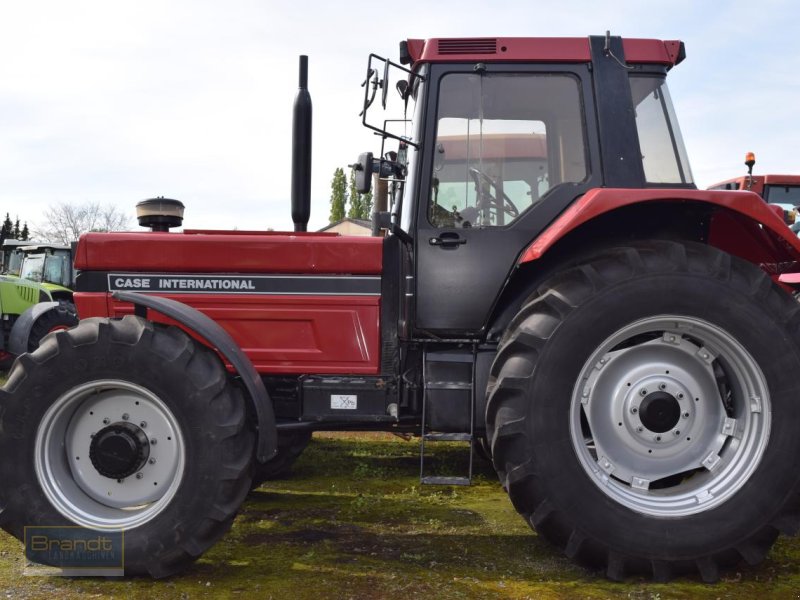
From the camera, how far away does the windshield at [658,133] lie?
11.4ft

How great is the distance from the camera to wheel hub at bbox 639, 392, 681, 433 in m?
3.17

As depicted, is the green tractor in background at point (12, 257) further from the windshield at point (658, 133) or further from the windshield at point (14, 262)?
the windshield at point (658, 133)

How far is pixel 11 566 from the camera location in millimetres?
3166

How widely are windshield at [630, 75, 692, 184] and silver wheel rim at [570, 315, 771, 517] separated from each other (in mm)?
813

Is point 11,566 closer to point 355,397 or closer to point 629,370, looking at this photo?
point 355,397

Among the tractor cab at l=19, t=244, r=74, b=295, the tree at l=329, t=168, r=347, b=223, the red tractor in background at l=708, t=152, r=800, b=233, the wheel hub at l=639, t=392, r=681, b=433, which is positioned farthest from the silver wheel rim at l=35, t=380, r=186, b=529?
the tree at l=329, t=168, r=347, b=223

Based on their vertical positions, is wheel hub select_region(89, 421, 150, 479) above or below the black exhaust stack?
below

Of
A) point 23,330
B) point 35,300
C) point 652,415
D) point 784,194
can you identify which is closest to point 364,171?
point 652,415

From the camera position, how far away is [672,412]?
3176mm

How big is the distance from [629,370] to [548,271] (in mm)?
600

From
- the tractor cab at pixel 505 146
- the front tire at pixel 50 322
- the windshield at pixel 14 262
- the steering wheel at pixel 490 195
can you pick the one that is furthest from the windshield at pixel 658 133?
the windshield at pixel 14 262

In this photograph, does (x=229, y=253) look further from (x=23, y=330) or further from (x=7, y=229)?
(x=7, y=229)

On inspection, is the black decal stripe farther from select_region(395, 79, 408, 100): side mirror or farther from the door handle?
select_region(395, 79, 408, 100): side mirror

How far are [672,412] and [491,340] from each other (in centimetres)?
88
